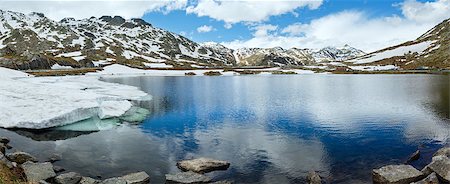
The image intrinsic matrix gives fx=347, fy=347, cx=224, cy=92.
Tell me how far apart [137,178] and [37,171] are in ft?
18.9

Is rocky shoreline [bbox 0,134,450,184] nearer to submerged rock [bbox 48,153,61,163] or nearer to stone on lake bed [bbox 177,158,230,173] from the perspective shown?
stone on lake bed [bbox 177,158,230,173]

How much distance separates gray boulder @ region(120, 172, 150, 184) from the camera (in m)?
19.3

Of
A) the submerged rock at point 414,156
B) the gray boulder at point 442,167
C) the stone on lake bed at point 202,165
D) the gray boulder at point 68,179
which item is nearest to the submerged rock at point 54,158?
the gray boulder at point 68,179

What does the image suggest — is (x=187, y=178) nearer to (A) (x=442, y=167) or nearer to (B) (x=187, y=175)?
(B) (x=187, y=175)

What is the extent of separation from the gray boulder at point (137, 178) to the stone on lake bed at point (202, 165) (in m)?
2.79

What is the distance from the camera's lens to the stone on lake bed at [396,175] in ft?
61.9

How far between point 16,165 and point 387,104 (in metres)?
45.1

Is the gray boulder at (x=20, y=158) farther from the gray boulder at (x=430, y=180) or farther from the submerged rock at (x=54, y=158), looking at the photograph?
A: the gray boulder at (x=430, y=180)

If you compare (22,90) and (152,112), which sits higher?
(22,90)

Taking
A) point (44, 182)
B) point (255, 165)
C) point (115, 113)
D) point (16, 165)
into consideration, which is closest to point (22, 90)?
point (115, 113)

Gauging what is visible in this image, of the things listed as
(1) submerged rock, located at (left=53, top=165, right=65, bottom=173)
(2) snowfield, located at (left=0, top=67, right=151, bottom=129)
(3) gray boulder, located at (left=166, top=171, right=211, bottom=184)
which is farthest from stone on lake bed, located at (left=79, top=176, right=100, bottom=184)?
(2) snowfield, located at (left=0, top=67, right=151, bottom=129)

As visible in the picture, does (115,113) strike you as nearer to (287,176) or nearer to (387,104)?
(287,176)

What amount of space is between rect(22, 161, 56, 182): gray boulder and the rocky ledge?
18.5 meters

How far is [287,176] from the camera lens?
68.6 ft
